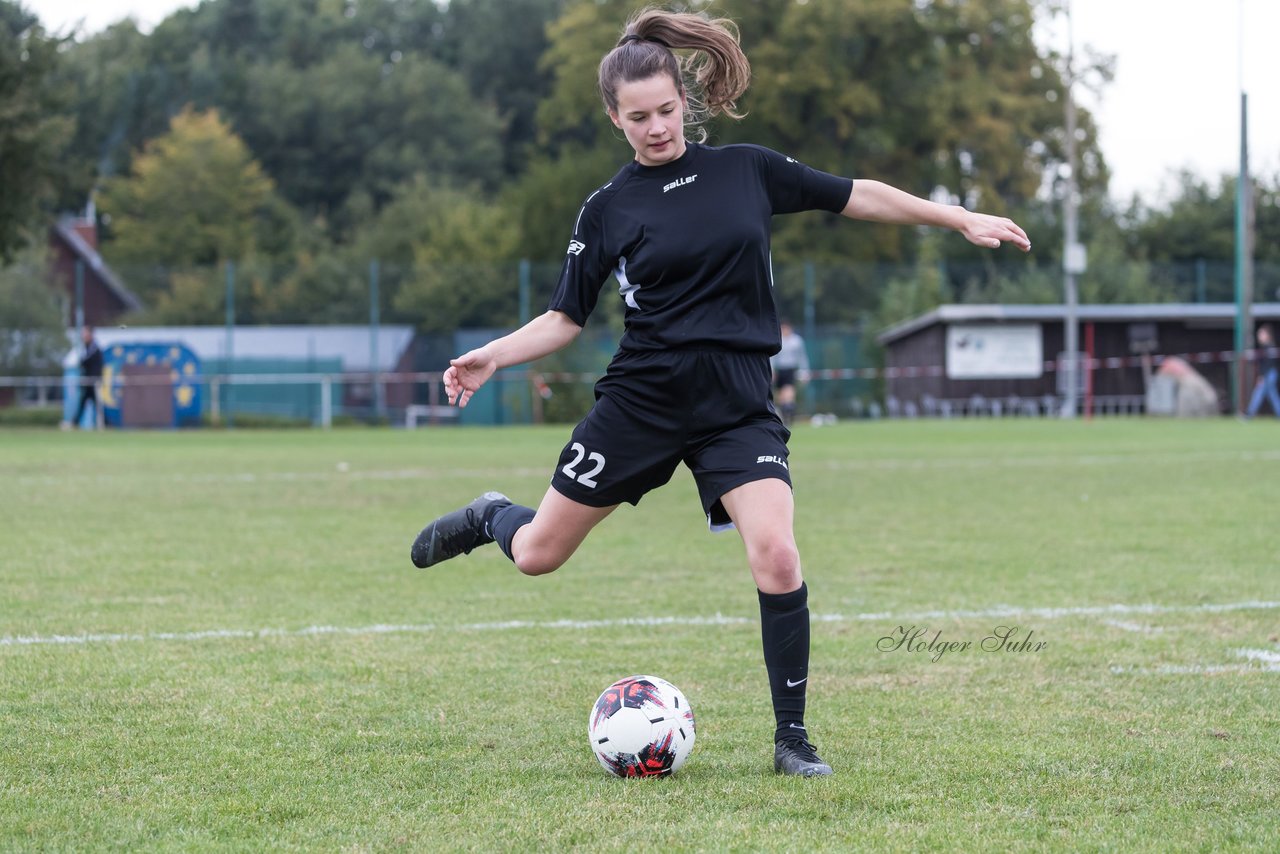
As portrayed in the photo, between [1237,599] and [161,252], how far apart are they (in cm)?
5649

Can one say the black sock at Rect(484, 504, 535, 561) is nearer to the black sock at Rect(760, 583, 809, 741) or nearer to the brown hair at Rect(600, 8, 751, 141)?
the black sock at Rect(760, 583, 809, 741)

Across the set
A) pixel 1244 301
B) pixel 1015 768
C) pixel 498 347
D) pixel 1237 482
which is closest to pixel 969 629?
pixel 1015 768

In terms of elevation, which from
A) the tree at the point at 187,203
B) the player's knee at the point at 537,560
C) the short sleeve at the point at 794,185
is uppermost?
the tree at the point at 187,203

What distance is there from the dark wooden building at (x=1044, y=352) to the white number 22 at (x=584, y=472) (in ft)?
103

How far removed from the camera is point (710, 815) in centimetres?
348

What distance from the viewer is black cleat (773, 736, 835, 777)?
3.81 m

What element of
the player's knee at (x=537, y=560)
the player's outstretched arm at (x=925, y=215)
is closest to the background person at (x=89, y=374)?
the player's knee at (x=537, y=560)

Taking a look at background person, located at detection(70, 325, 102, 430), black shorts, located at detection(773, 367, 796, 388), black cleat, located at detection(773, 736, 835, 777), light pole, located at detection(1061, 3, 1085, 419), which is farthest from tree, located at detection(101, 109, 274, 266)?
black cleat, located at detection(773, 736, 835, 777)

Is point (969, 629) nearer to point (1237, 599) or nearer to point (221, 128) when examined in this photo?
point (1237, 599)

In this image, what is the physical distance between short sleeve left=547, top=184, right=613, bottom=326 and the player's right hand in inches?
10.3

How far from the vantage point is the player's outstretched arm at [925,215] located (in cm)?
420

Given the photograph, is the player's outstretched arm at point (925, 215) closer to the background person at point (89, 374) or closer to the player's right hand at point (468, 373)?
the player's right hand at point (468, 373)

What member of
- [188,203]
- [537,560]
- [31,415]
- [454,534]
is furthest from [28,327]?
[537,560]

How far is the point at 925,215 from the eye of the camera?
428 centimetres
